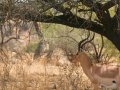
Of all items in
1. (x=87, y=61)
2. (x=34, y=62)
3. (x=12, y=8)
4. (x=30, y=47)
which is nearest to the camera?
(x=12, y=8)

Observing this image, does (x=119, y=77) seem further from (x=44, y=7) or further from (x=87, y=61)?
(x=44, y=7)

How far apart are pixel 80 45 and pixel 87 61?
45 centimetres

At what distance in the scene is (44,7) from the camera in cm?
929

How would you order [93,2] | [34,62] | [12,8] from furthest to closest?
[34,62]
[93,2]
[12,8]

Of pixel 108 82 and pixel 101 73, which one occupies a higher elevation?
pixel 101 73

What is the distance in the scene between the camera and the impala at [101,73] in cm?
915

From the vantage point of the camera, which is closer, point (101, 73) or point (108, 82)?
point (108, 82)

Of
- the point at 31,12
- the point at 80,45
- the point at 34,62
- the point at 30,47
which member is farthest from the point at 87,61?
the point at 30,47

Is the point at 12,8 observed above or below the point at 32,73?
above

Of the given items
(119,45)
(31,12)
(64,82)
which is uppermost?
(31,12)

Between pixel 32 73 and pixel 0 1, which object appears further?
pixel 32 73

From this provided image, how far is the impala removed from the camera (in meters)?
9.15

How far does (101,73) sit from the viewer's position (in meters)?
9.38

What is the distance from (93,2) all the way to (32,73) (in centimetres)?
558
